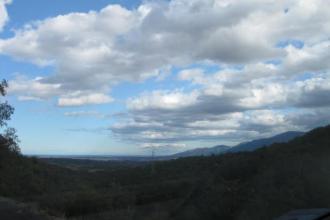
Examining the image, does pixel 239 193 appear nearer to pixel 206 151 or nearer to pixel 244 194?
pixel 244 194

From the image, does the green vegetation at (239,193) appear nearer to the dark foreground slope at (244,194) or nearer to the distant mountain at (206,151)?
the dark foreground slope at (244,194)

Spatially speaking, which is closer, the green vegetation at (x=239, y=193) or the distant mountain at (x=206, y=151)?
the green vegetation at (x=239, y=193)

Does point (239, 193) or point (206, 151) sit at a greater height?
point (206, 151)

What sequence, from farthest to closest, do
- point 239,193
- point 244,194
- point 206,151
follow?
point 206,151 < point 239,193 < point 244,194

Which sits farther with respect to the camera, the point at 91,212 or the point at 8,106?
the point at 8,106

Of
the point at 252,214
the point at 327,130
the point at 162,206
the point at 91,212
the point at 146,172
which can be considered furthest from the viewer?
the point at 146,172

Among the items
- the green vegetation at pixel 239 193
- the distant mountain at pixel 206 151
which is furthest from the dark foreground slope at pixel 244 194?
the distant mountain at pixel 206 151

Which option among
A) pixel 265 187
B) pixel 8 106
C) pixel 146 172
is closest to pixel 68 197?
pixel 8 106

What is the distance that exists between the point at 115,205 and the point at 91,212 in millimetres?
1410

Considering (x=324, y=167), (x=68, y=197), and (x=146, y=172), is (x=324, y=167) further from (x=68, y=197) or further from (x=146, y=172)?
(x=146, y=172)

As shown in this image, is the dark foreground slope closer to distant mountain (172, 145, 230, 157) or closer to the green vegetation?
the green vegetation

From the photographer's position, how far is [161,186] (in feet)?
133

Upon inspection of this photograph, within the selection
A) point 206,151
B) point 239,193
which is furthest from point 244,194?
point 206,151

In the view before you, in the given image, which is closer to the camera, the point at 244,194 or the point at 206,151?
the point at 244,194
